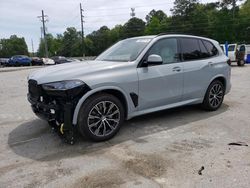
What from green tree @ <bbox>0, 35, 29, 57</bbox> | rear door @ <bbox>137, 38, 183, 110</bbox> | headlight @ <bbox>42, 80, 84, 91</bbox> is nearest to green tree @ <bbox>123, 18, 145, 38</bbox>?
green tree @ <bbox>0, 35, 29, 57</bbox>

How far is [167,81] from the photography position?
5246 millimetres

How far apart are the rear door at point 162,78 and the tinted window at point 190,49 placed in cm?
19

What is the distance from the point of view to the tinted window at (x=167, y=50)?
523 centimetres

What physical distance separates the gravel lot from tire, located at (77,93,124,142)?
16 centimetres

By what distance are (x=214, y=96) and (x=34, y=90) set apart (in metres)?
3.79

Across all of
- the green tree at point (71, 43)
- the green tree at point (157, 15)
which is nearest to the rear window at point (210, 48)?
the green tree at point (71, 43)

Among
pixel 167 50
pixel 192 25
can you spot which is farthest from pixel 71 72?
pixel 192 25

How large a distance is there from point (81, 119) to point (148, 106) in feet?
4.42

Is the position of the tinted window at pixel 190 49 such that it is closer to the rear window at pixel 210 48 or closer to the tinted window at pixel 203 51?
the tinted window at pixel 203 51

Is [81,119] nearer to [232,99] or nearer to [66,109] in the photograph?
[66,109]

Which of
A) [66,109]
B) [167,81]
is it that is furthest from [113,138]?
[167,81]

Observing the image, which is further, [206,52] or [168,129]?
[206,52]

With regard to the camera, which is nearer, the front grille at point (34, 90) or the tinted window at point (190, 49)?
the front grille at point (34, 90)

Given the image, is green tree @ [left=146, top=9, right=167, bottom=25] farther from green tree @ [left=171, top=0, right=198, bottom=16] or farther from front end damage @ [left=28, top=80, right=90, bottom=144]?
front end damage @ [left=28, top=80, right=90, bottom=144]
